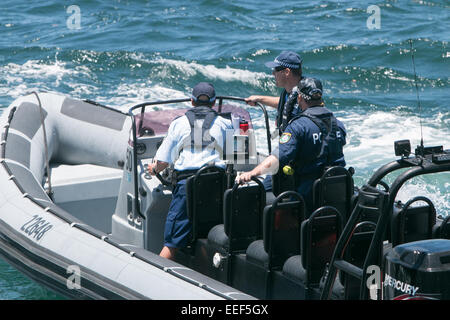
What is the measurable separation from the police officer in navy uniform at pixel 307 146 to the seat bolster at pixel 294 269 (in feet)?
1.57

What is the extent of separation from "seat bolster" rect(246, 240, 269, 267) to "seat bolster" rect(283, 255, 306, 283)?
13cm

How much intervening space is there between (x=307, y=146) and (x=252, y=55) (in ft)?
32.6

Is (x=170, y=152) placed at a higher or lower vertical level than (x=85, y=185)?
higher

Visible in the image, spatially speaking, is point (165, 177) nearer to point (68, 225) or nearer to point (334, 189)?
point (68, 225)

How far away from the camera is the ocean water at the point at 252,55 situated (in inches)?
452

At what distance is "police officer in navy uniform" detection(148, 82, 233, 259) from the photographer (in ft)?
16.4

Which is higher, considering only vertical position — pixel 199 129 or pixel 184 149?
pixel 199 129

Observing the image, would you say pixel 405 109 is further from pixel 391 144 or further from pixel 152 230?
pixel 152 230

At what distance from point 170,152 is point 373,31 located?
38.9 ft

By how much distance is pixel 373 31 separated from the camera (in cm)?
1606

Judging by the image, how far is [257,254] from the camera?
14.8ft

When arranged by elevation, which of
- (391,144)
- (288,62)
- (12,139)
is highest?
(288,62)

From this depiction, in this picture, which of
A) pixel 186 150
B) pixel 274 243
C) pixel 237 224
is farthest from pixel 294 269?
pixel 186 150
